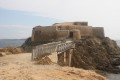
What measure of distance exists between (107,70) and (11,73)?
2533cm

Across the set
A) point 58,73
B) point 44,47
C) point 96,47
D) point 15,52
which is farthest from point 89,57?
point 58,73

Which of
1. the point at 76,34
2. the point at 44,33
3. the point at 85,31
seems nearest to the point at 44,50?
the point at 76,34

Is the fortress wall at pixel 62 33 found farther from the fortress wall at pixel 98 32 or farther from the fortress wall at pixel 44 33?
the fortress wall at pixel 98 32

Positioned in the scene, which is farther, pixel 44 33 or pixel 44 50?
pixel 44 33

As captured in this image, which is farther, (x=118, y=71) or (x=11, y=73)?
(x=118, y=71)

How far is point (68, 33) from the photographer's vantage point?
149 feet

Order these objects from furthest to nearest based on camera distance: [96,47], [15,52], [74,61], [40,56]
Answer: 1. [96,47]
2. [74,61]
3. [15,52]
4. [40,56]

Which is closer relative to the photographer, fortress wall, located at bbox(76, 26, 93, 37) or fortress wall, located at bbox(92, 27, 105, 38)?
fortress wall, located at bbox(76, 26, 93, 37)

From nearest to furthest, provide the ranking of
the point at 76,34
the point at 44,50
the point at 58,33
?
the point at 44,50 → the point at 58,33 → the point at 76,34

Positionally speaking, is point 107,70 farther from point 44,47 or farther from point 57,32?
point 44,47

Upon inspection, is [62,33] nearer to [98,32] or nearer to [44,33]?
[44,33]

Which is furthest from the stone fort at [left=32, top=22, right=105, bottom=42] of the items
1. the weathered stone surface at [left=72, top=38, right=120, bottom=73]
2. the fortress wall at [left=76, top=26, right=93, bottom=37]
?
the weathered stone surface at [left=72, top=38, right=120, bottom=73]

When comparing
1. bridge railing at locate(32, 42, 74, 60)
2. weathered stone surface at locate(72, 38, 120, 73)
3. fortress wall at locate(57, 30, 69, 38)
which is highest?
fortress wall at locate(57, 30, 69, 38)

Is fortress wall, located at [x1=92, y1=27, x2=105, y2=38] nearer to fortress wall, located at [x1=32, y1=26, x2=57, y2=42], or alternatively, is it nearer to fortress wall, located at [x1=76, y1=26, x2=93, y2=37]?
fortress wall, located at [x1=76, y1=26, x2=93, y2=37]
